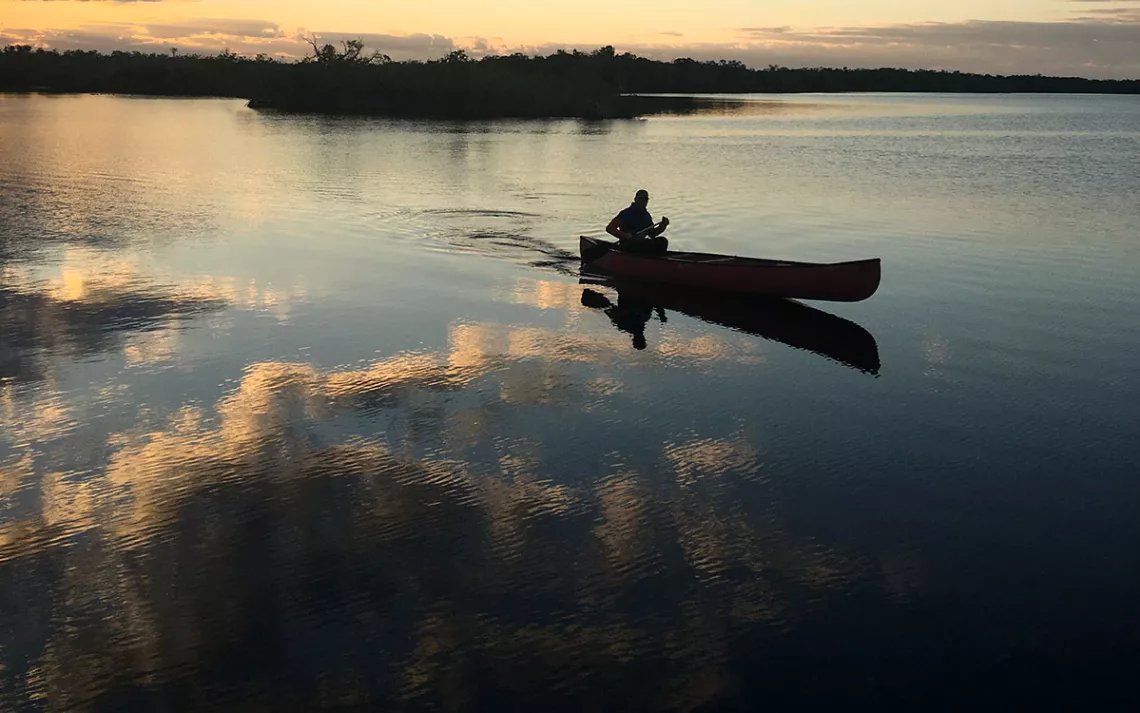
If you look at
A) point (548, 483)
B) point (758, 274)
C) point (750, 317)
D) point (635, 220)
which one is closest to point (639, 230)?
point (635, 220)

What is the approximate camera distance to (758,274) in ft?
60.6

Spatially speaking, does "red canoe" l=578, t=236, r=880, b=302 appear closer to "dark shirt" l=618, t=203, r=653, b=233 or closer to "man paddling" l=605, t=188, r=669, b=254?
"man paddling" l=605, t=188, r=669, b=254

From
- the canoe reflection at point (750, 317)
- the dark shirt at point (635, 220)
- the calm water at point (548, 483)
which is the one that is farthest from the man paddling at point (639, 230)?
the calm water at point (548, 483)

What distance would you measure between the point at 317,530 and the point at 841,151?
54.9m

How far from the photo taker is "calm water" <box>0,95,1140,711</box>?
729 cm

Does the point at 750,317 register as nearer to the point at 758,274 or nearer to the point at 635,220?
the point at 758,274

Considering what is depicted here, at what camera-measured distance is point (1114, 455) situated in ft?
37.2

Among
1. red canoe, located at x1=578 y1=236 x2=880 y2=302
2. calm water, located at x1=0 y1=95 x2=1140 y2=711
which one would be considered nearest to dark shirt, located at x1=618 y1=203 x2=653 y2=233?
red canoe, located at x1=578 y1=236 x2=880 y2=302

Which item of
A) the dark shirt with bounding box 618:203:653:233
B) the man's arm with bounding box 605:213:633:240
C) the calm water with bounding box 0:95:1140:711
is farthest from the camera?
the dark shirt with bounding box 618:203:653:233

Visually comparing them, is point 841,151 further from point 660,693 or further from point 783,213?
point 660,693

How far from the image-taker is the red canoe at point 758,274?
694 inches

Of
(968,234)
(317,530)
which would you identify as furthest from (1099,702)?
(968,234)

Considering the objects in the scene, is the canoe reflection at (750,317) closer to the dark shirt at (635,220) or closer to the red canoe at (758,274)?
the red canoe at (758,274)

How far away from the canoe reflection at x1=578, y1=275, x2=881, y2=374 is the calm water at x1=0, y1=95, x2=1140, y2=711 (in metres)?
0.10
